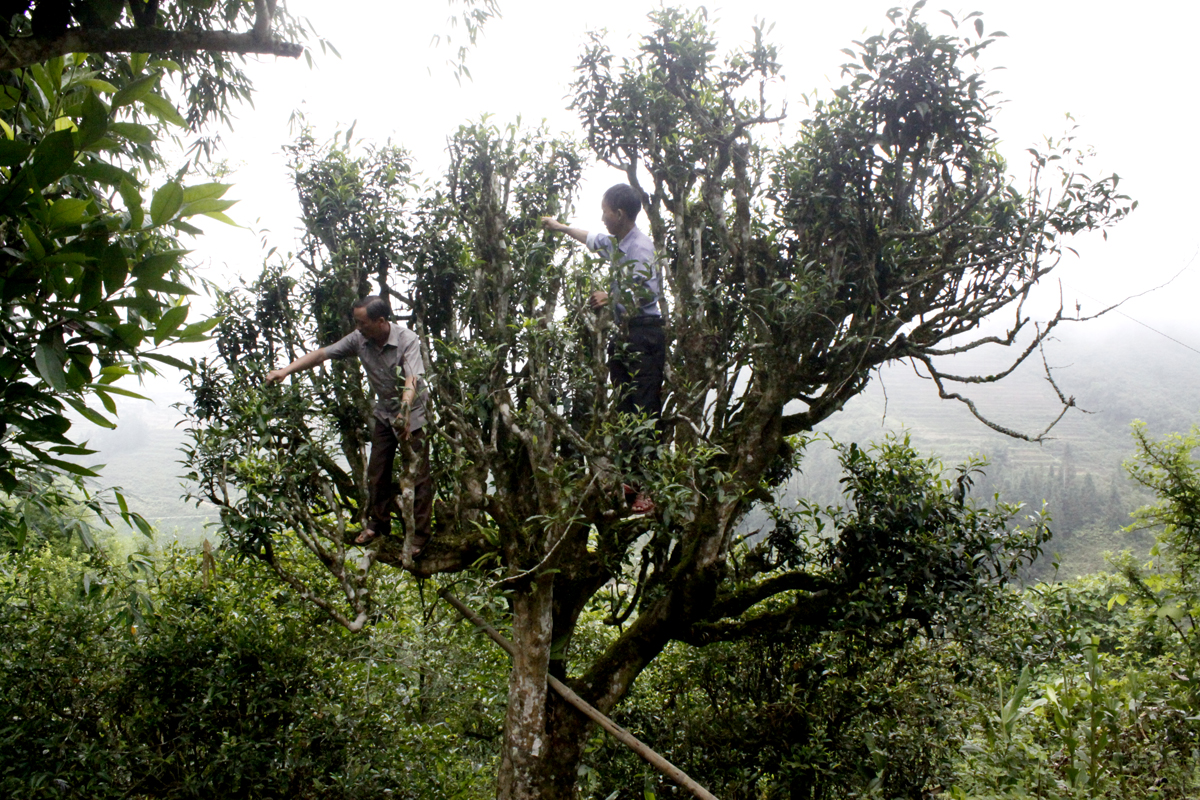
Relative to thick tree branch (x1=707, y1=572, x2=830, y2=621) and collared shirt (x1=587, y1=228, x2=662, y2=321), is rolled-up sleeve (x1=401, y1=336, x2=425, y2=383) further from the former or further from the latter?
thick tree branch (x1=707, y1=572, x2=830, y2=621)

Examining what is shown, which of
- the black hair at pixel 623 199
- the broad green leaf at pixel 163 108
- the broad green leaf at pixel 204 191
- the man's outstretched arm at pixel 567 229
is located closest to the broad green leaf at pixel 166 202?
the broad green leaf at pixel 204 191

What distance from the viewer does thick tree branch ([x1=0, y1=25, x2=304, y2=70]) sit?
1207 mm

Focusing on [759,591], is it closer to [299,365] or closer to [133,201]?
[299,365]

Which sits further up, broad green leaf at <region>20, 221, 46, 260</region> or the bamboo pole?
broad green leaf at <region>20, 221, 46, 260</region>

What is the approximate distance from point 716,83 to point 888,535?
2.95 meters

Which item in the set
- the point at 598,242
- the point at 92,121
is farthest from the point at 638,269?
the point at 92,121

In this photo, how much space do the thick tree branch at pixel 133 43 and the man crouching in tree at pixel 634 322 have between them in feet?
7.24

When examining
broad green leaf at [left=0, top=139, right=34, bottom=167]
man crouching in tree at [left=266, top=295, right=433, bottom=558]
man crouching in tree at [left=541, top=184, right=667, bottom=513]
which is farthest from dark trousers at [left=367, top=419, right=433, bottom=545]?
broad green leaf at [left=0, top=139, right=34, bottom=167]

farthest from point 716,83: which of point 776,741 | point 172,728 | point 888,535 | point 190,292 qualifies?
point 172,728

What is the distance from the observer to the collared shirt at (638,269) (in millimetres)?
3424

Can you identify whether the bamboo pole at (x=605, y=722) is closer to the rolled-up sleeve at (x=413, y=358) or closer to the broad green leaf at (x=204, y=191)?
the rolled-up sleeve at (x=413, y=358)

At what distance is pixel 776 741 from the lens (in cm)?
505

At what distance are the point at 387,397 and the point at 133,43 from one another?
256cm

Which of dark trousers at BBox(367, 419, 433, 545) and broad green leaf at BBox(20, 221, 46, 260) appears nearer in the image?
broad green leaf at BBox(20, 221, 46, 260)
